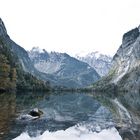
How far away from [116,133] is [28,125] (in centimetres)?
1271

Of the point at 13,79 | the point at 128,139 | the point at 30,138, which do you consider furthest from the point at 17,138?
the point at 13,79

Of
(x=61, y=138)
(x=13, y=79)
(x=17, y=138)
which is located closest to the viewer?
(x=17, y=138)

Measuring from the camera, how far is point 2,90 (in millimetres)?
154500

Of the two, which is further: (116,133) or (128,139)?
(116,133)

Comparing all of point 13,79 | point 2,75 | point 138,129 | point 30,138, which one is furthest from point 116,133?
point 13,79

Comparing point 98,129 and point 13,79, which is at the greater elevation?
point 13,79

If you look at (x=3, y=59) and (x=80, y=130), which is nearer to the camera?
(x=80, y=130)

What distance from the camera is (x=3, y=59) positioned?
159m

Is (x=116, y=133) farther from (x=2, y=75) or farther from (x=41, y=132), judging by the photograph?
(x=2, y=75)

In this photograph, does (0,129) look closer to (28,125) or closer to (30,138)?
(30,138)

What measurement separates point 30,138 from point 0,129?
4.48m

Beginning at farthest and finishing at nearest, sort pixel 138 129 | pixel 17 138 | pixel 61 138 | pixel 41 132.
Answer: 1. pixel 138 129
2. pixel 41 132
3. pixel 61 138
4. pixel 17 138

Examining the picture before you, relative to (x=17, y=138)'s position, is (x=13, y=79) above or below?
above

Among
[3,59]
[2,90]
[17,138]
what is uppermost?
Result: [3,59]
